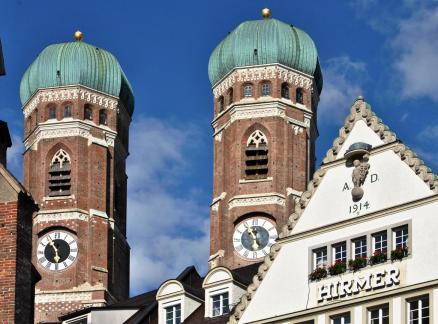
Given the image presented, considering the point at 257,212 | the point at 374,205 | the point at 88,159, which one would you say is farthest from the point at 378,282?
the point at 88,159

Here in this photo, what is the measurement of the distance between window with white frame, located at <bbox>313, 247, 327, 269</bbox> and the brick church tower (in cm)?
5086

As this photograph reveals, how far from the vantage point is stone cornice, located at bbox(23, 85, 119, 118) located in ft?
359

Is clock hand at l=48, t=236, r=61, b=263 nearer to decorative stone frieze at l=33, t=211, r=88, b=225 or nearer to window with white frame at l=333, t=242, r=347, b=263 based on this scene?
decorative stone frieze at l=33, t=211, r=88, b=225

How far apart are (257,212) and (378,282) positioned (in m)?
54.2

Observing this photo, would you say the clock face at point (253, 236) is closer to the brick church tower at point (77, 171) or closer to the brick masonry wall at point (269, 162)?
the brick masonry wall at point (269, 162)

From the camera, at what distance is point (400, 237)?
48531 millimetres

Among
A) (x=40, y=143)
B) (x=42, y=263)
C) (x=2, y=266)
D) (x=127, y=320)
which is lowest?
(x=2, y=266)

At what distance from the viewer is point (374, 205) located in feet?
162

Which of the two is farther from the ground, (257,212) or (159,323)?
(257,212)

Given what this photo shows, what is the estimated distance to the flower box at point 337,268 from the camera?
48.9 m

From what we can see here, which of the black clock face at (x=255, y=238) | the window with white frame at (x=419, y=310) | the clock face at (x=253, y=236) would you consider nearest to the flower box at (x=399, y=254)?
the window with white frame at (x=419, y=310)

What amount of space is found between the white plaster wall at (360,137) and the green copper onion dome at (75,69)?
59412mm

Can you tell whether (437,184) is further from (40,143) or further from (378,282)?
(40,143)

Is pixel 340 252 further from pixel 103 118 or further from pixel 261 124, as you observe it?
pixel 103 118
